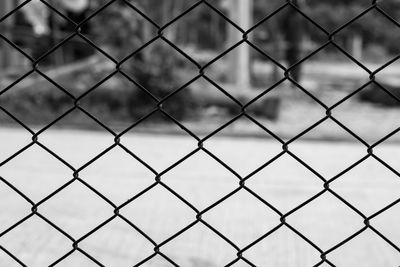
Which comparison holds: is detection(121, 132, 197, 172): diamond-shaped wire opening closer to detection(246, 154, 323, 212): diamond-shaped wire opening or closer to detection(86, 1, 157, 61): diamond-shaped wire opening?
detection(246, 154, 323, 212): diamond-shaped wire opening

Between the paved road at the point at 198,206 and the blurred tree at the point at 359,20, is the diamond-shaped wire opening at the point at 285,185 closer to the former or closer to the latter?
the paved road at the point at 198,206

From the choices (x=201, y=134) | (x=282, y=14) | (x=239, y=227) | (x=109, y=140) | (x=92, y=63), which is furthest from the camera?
Answer: (x=282, y=14)

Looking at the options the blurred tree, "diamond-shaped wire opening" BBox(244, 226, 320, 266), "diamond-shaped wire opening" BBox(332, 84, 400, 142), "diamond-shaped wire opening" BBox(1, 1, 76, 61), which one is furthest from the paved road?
the blurred tree

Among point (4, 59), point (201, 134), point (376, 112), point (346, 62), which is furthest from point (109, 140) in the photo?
point (346, 62)

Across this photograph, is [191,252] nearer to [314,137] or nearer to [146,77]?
[314,137]

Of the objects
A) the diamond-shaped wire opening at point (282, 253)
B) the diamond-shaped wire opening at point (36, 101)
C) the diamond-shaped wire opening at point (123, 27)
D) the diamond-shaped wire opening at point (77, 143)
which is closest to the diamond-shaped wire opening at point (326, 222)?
the diamond-shaped wire opening at point (282, 253)

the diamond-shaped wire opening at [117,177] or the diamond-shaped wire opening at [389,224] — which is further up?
the diamond-shaped wire opening at [117,177]

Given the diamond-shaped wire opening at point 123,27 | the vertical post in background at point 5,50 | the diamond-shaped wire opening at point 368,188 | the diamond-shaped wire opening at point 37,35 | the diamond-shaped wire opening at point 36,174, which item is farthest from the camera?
the diamond-shaped wire opening at point 37,35

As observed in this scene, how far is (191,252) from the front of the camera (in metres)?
2.81

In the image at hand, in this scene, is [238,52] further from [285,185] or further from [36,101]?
[285,185]

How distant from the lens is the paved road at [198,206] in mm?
2801

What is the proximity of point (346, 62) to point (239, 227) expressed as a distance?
20.8 metres

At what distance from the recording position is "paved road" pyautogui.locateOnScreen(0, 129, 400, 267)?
2801 millimetres

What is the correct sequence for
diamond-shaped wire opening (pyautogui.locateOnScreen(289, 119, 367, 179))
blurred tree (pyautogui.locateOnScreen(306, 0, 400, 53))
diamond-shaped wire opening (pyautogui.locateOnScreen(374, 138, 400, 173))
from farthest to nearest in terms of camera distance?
blurred tree (pyautogui.locateOnScreen(306, 0, 400, 53))
diamond-shaped wire opening (pyautogui.locateOnScreen(374, 138, 400, 173))
diamond-shaped wire opening (pyautogui.locateOnScreen(289, 119, 367, 179))
